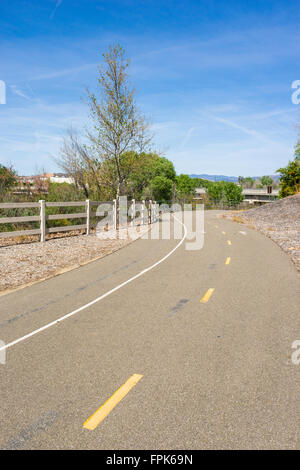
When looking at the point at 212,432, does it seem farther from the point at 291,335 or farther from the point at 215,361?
the point at 291,335

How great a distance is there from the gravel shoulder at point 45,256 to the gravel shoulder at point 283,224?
8.27 metres

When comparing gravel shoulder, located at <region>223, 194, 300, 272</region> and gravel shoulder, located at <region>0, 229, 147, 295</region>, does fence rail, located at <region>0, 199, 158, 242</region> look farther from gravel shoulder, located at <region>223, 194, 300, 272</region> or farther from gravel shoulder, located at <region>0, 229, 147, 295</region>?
gravel shoulder, located at <region>223, 194, 300, 272</region>

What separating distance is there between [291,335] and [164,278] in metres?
4.75

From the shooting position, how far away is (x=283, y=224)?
30.6m

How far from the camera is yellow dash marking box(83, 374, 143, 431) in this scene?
3648 mm

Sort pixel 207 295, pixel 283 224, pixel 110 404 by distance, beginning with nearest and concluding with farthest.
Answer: pixel 110 404 < pixel 207 295 < pixel 283 224

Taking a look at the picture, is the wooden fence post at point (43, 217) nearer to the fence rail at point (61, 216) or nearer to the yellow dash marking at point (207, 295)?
the fence rail at point (61, 216)

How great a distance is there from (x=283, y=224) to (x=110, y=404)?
29.4 m

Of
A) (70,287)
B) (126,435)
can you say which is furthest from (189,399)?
(70,287)

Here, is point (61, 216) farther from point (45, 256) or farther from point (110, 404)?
point (110, 404)

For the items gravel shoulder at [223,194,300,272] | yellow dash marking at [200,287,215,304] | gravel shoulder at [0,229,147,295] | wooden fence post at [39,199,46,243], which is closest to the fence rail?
wooden fence post at [39,199,46,243]

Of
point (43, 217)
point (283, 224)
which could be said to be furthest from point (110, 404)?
point (283, 224)

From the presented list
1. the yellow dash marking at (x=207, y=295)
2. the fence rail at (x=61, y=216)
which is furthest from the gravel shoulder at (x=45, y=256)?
the yellow dash marking at (x=207, y=295)

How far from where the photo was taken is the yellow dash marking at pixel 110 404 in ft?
12.0
